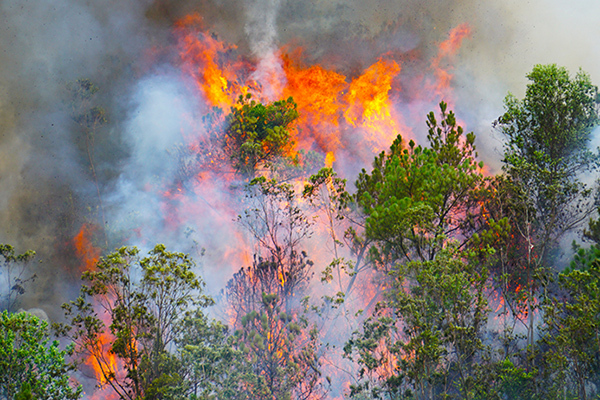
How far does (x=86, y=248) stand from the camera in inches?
1308

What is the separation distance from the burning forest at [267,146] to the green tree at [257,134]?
135 millimetres

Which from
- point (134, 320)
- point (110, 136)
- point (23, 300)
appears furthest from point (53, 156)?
point (134, 320)

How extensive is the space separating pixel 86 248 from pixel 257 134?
13.2 meters

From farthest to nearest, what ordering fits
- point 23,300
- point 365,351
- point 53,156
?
point 53,156
point 23,300
point 365,351

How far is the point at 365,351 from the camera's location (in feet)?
70.5

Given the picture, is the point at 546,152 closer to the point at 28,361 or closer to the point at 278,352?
the point at 278,352

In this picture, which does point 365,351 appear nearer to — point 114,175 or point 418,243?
point 418,243

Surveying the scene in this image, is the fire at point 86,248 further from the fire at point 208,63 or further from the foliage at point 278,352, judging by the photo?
the foliage at point 278,352

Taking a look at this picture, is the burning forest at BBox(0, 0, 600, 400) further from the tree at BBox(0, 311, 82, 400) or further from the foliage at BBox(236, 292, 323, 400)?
the tree at BBox(0, 311, 82, 400)

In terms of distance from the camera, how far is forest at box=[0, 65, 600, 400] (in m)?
18.4

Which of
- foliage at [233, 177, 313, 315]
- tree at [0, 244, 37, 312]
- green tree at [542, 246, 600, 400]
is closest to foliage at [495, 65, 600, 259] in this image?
green tree at [542, 246, 600, 400]

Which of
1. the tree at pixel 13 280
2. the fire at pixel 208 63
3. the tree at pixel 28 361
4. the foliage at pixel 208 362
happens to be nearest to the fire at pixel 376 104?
the fire at pixel 208 63

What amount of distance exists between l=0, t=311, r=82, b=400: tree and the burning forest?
206 inches

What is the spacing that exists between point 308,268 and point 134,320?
11.7 meters
